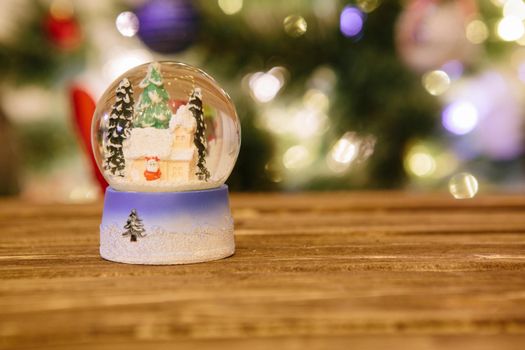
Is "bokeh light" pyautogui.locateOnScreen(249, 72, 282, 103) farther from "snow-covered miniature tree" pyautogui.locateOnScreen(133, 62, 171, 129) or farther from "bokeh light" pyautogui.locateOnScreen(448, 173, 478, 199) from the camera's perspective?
"snow-covered miniature tree" pyautogui.locateOnScreen(133, 62, 171, 129)

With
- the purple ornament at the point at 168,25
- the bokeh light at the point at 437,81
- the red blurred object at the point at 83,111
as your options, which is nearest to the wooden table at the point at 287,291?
the red blurred object at the point at 83,111

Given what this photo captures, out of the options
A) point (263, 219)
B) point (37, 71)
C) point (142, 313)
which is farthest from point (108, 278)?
point (37, 71)

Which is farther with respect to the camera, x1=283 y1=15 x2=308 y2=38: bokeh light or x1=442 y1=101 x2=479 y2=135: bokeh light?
x1=442 y1=101 x2=479 y2=135: bokeh light

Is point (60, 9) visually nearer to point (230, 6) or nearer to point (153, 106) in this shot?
point (230, 6)

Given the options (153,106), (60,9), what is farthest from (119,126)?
(60,9)

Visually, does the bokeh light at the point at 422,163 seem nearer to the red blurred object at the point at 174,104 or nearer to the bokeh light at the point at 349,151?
the bokeh light at the point at 349,151

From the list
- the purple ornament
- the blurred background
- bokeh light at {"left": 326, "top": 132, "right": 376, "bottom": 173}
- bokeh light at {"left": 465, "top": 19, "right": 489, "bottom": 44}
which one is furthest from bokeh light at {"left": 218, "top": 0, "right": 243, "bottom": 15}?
bokeh light at {"left": 465, "top": 19, "right": 489, "bottom": 44}

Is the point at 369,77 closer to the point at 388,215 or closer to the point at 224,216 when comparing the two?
the point at 388,215

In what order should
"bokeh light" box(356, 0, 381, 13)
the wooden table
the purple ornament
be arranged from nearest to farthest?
the wooden table → the purple ornament → "bokeh light" box(356, 0, 381, 13)
